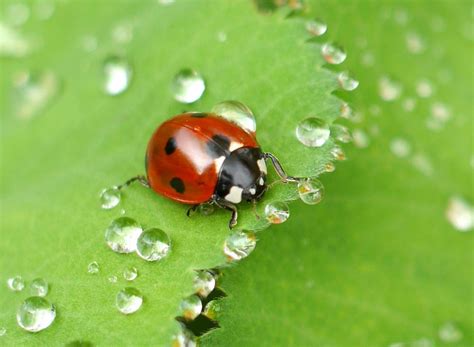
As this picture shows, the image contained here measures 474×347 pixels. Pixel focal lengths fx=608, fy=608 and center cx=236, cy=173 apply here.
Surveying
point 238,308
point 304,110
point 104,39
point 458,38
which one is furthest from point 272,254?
point 458,38

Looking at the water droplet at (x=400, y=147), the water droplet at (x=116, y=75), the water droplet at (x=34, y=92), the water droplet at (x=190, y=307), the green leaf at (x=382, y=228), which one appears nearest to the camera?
the water droplet at (x=190, y=307)

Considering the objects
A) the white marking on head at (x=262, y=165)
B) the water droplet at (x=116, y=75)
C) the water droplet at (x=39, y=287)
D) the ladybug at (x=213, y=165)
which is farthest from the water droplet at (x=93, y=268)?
the water droplet at (x=116, y=75)

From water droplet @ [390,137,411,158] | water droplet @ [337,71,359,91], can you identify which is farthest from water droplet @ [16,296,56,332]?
water droplet @ [390,137,411,158]

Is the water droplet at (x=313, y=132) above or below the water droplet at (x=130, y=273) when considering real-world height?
above

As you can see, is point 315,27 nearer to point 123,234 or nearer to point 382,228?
point 382,228

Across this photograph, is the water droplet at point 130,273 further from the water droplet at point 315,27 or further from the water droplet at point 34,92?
the water droplet at point 34,92

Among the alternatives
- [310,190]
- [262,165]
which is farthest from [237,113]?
[310,190]
